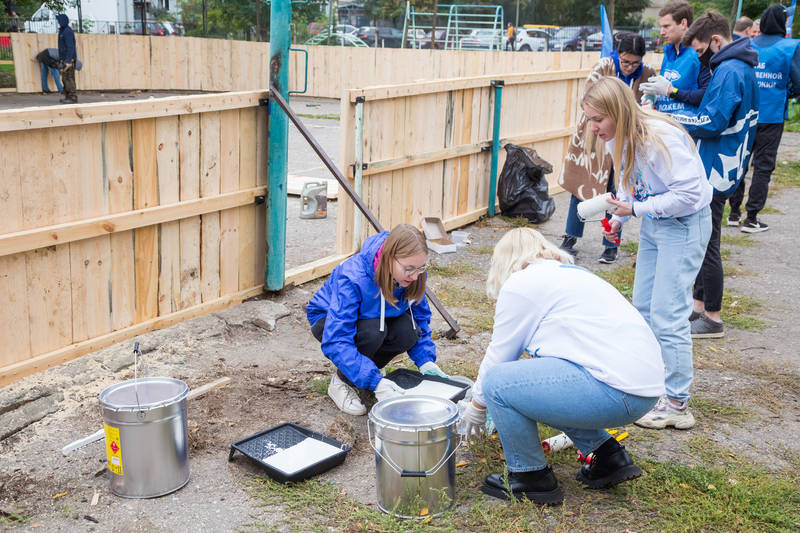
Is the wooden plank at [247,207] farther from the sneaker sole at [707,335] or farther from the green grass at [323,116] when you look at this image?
the green grass at [323,116]

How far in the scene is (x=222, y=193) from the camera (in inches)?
210

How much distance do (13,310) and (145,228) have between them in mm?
928

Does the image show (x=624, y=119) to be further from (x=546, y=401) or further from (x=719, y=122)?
(x=719, y=122)

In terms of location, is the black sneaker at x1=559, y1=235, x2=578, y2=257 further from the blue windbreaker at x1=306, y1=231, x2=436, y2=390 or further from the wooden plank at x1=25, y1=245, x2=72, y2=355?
the wooden plank at x1=25, y1=245, x2=72, y2=355

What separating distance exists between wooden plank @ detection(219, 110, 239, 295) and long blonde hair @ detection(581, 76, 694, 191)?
2.63m

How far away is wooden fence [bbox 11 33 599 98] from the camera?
72.7 feet

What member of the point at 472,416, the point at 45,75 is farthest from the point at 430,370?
the point at 45,75

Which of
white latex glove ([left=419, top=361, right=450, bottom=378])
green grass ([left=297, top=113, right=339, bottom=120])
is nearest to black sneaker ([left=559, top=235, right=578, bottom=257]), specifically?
white latex glove ([left=419, top=361, right=450, bottom=378])

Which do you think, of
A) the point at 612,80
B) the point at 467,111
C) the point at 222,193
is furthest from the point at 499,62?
the point at 612,80

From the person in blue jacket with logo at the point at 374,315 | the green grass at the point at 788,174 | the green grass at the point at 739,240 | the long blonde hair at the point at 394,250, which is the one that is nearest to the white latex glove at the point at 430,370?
the person in blue jacket with logo at the point at 374,315

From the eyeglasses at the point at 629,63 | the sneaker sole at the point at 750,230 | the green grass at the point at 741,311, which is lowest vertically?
the green grass at the point at 741,311

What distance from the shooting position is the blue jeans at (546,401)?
9.64 ft

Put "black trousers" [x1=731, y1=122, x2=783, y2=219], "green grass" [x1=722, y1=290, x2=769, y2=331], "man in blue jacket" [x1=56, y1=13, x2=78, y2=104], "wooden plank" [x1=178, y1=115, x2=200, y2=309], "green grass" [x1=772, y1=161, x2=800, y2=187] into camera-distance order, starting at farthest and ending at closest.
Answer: "man in blue jacket" [x1=56, y1=13, x2=78, y2=104] < "green grass" [x1=772, y1=161, x2=800, y2=187] < "black trousers" [x1=731, y1=122, x2=783, y2=219] < "green grass" [x1=722, y1=290, x2=769, y2=331] < "wooden plank" [x1=178, y1=115, x2=200, y2=309]

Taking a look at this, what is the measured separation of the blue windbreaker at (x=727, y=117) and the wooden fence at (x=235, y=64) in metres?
17.3
